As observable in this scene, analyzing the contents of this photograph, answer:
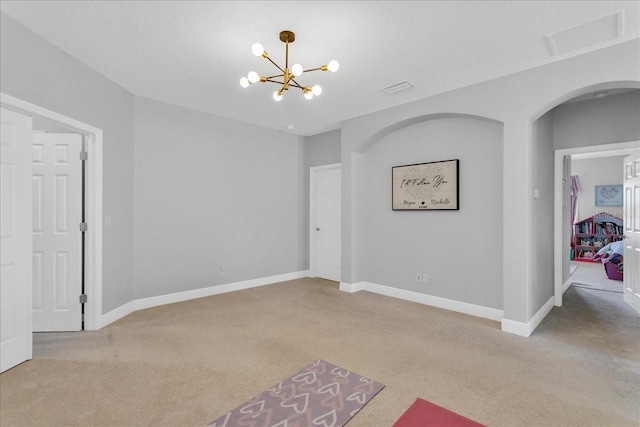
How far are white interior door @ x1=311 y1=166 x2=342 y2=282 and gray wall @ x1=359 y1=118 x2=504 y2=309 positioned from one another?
0.79 m

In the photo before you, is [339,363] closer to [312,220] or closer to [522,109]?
[522,109]

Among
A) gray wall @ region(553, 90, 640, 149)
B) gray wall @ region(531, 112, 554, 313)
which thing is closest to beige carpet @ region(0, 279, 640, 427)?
gray wall @ region(531, 112, 554, 313)

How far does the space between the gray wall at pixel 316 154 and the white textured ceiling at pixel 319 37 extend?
6.15 feet

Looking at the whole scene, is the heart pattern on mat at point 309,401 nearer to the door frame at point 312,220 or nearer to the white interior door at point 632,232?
the door frame at point 312,220

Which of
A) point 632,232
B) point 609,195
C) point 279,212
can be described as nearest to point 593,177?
point 609,195

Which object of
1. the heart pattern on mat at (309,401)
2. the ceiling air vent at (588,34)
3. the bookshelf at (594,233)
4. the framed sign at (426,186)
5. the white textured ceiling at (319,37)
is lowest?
the heart pattern on mat at (309,401)

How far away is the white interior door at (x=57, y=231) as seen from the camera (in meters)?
3.31

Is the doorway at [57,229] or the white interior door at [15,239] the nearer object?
the white interior door at [15,239]

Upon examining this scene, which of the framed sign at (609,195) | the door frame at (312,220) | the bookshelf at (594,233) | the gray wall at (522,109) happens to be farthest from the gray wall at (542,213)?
the framed sign at (609,195)

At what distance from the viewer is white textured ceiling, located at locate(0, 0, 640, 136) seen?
2.32 meters

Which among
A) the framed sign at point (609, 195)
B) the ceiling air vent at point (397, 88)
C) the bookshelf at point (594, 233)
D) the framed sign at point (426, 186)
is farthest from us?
the framed sign at point (609, 195)

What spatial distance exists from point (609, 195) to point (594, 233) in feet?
3.51

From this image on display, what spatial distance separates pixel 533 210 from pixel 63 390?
459 cm

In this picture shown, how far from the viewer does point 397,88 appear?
380cm
